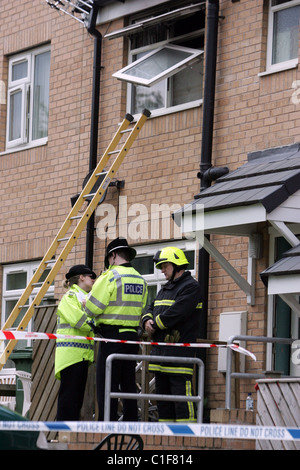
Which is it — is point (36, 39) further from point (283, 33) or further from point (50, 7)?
point (283, 33)

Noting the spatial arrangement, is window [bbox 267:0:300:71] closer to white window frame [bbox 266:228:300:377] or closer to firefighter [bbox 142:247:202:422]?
white window frame [bbox 266:228:300:377]

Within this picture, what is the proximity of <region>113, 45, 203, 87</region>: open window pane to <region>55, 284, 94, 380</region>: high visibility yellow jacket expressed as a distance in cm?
386

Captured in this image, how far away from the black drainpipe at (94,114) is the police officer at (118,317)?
15.0ft

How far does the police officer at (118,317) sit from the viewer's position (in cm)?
1149

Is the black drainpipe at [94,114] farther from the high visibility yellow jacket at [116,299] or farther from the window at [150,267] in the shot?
the high visibility yellow jacket at [116,299]

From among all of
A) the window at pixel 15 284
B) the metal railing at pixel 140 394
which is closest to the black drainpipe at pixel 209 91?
the metal railing at pixel 140 394

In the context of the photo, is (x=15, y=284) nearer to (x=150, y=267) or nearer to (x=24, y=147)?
(x=24, y=147)

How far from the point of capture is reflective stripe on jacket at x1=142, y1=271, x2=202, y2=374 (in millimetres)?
11562

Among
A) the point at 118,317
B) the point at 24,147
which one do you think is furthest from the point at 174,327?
the point at 24,147

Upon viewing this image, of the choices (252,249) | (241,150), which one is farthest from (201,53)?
(252,249)

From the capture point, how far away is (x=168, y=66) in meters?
15.3

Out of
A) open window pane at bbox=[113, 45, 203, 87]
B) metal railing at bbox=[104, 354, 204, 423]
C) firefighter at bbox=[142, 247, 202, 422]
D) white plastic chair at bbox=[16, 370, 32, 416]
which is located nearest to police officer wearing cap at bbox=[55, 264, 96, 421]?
firefighter at bbox=[142, 247, 202, 422]

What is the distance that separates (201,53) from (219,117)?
3.38ft

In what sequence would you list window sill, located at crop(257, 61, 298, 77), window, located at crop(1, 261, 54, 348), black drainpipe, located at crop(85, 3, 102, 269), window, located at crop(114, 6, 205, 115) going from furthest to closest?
window, located at crop(1, 261, 54, 348), black drainpipe, located at crop(85, 3, 102, 269), window, located at crop(114, 6, 205, 115), window sill, located at crop(257, 61, 298, 77)
